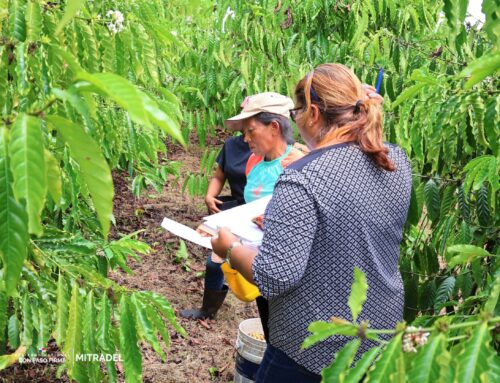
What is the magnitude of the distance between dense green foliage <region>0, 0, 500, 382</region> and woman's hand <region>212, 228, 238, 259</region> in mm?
230

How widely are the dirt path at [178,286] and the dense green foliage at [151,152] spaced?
653 mm

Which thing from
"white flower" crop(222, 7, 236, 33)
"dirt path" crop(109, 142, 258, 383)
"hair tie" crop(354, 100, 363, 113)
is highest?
"hair tie" crop(354, 100, 363, 113)

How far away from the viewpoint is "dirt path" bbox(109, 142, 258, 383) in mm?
3977

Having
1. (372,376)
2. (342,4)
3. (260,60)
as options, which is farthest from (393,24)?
(372,376)

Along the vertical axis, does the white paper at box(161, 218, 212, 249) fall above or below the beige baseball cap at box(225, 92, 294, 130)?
below

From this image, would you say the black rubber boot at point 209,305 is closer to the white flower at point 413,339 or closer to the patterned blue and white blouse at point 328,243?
the patterned blue and white blouse at point 328,243

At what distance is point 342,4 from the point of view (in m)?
5.35

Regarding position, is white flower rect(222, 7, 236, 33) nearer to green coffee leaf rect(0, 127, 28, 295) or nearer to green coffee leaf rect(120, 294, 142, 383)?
green coffee leaf rect(120, 294, 142, 383)

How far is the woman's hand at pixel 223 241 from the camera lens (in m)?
2.01

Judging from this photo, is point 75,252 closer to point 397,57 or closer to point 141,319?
point 141,319

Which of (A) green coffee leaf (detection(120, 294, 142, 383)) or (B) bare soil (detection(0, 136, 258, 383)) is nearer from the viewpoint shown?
(A) green coffee leaf (detection(120, 294, 142, 383))

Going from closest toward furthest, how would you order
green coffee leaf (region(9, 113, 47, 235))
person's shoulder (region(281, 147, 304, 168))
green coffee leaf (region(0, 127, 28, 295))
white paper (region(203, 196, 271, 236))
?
1. green coffee leaf (region(9, 113, 47, 235))
2. green coffee leaf (region(0, 127, 28, 295))
3. white paper (region(203, 196, 271, 236))
4. person's shoulder (region(281, 147, 304, 168))

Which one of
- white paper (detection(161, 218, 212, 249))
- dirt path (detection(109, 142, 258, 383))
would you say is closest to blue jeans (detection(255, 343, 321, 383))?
white paper (detection(161, 218, 212, 249))

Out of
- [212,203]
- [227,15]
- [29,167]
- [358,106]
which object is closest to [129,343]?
[358,106]
